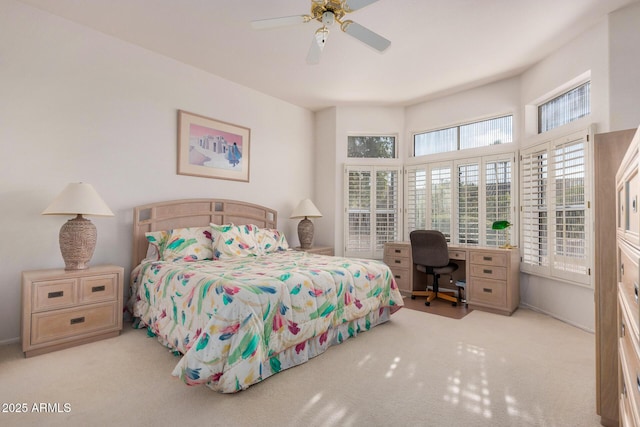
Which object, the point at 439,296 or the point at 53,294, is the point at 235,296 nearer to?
the point at 53,294

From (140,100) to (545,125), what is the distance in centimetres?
469

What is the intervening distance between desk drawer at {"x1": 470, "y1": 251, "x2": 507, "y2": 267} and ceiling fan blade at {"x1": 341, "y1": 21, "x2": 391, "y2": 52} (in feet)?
8.83

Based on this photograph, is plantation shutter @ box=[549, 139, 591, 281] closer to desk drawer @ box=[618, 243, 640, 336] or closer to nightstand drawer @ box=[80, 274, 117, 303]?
desk drawer @ box=[618, 243, 640, 336]

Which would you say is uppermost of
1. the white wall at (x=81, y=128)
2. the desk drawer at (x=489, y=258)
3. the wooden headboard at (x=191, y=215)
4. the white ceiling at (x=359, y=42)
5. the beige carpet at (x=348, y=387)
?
the white ceiling at (x=359, y=42)

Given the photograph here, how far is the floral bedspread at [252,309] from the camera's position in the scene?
77.5 inches

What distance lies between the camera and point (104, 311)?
2.80 meters

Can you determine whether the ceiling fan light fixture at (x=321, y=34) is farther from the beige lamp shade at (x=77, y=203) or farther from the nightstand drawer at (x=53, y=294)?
the nightstand drawer at (x=53, y=294)

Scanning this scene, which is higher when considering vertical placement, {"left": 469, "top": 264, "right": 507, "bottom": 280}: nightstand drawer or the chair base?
{"left": 469, "top": 264, "right": 507, "bottom": 280}: nightstand drawer

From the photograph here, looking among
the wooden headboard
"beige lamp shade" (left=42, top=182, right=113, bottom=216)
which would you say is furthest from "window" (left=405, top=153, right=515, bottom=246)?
"beige lamp shade" (left=42, top=182, right=113, bottom=216)

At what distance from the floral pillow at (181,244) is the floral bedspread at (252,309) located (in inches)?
7.3

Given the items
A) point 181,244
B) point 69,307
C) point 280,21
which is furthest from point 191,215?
point 280,21

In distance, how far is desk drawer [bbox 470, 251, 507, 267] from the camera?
12.4 feet

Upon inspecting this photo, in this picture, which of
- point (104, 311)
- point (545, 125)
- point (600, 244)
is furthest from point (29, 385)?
point (545, 125)

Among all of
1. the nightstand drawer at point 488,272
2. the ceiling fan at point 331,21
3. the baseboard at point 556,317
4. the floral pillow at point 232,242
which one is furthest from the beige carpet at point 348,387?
the ceiling fan at point 331,21
